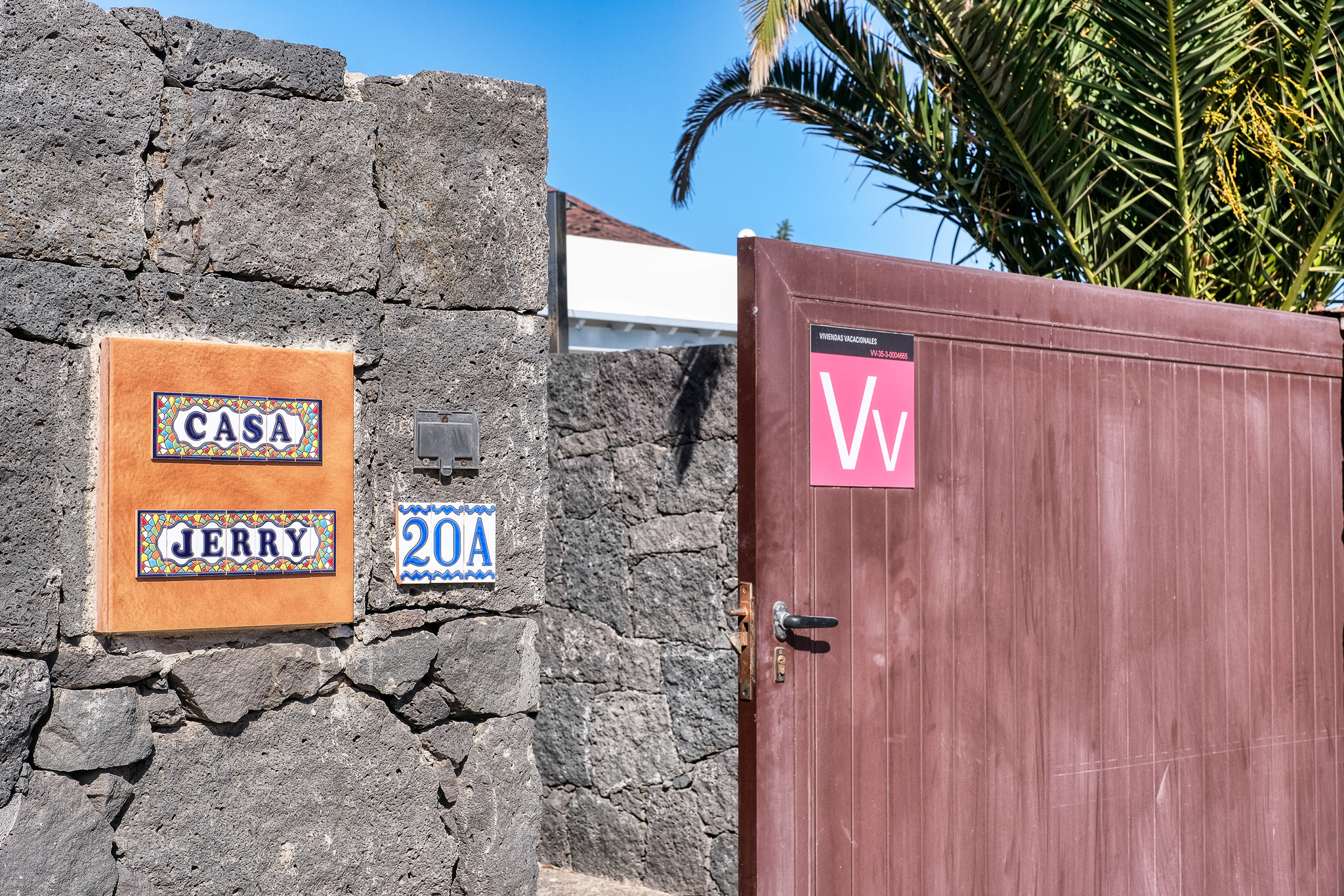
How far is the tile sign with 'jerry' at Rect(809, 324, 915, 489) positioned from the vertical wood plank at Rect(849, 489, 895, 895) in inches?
2.5

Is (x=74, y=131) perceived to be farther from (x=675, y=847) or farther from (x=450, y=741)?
(x=675, y=847)

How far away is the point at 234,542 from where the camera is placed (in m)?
2.46

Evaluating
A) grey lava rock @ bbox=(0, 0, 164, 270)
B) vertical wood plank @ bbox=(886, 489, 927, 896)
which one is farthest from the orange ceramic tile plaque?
vertical wood plank @ bbox=(886, 489, 927, 896)

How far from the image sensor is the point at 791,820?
2.47 meters

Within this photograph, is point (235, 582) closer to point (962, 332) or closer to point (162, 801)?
point (162, 801)

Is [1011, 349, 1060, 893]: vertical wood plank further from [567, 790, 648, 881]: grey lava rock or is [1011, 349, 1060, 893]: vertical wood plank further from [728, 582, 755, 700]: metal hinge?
[567, 790, 648, 881]: grey lava rock

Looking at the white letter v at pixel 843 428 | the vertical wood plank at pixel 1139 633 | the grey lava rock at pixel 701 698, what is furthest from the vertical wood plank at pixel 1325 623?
the grey lava rock at pixel 701 698

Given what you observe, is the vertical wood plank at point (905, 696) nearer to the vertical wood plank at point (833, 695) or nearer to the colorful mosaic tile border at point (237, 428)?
the vertical wood plank at point (833, 695)

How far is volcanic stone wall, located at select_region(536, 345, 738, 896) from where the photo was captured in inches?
171

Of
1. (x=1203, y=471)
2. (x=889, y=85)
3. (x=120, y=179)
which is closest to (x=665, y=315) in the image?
(x=889, y=85)

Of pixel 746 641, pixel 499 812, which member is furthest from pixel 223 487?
pixel 746 641

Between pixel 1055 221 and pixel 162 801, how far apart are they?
4.11m

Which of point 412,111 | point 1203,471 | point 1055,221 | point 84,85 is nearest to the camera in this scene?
point 84,85

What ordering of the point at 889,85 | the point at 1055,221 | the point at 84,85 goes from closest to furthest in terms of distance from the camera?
the point at 84,85, the point at 1055,221, the point at 889,85
